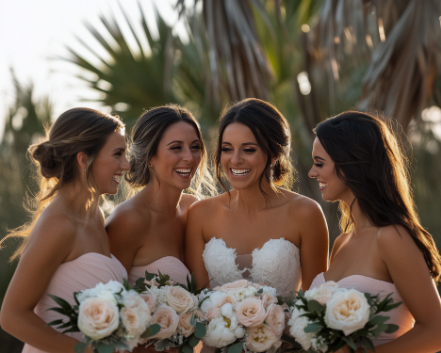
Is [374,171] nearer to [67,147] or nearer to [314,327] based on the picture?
[314,327]

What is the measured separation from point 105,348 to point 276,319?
1.00 m

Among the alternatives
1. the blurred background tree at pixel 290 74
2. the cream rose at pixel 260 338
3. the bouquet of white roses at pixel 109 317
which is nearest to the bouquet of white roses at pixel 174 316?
the bouquet of white roses at pixel 109 317

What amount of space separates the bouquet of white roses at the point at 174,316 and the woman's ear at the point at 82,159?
888 mm

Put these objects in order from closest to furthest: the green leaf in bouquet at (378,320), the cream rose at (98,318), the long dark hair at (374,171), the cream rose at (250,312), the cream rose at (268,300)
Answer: the cream rose at (98,318), the green leaf in bouquet at (378,320), the cream rose at (250,312), the cream rose at (268,300), the long dark hair at (374,171)

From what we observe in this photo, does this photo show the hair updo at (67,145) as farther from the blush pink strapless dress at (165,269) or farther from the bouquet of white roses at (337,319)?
the bouquet of white roses at (337,319)

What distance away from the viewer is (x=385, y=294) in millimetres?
3002

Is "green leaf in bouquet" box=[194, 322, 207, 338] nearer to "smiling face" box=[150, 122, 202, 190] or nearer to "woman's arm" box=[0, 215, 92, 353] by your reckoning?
"woman's arm" box=[0, 215, 92, 353]

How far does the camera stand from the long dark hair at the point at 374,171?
3.16 m

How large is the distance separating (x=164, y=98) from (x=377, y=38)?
4260 millimetres

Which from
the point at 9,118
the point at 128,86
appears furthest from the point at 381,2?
the point at 9,118

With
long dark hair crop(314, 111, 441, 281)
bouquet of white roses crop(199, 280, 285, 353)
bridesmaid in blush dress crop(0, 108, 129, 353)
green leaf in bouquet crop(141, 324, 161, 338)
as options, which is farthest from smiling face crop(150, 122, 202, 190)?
green leaf in bouquet crop(141, 324, 161, 338)

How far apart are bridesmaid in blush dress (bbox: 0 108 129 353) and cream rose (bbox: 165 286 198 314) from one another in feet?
1.58

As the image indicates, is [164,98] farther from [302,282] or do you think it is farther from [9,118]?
[302,282]

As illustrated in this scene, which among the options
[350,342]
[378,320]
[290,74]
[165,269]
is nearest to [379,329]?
[378,320]
